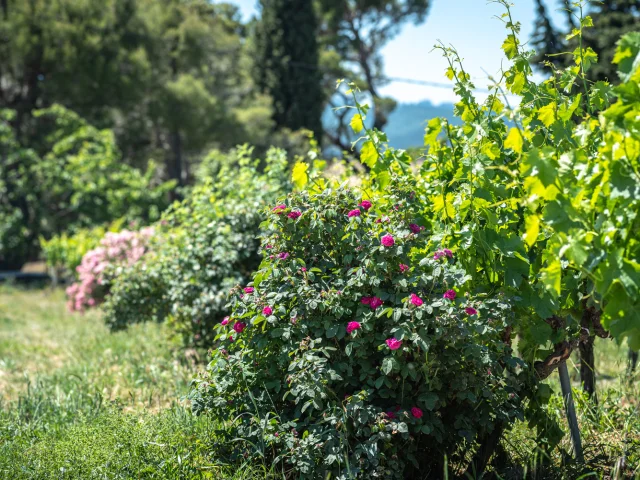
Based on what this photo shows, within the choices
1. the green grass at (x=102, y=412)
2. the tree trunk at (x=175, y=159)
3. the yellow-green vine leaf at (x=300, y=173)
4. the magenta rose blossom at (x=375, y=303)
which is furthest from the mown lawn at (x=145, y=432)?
the tree trunk at (x=175, y=159)

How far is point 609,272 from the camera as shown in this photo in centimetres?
196

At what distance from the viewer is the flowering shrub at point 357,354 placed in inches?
95.1

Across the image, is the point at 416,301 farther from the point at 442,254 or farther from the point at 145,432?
the point at 145,432

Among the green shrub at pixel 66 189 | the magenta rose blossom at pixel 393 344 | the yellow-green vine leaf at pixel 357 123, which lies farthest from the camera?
the green shrub at pixel 66 189

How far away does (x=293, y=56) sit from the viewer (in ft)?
70.8

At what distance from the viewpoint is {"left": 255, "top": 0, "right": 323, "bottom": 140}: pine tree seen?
2145 cm

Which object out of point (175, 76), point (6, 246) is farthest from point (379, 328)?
point (175, 76)

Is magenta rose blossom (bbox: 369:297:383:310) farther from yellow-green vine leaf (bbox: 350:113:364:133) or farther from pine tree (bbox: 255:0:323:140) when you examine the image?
pine tree (bbox: 255:0:323:140)

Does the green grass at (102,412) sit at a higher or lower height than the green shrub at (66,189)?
lower

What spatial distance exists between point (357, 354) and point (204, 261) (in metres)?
2.52

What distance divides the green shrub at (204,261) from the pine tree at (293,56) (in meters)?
16.6

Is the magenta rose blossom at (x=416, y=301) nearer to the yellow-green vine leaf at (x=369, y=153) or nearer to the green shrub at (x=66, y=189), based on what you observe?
the yellow-green vine leaf at (x=369, y=153)

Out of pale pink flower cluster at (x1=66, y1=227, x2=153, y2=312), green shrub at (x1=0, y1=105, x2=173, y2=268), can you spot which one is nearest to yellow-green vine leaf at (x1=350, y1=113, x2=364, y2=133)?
pale pink flower cluster at (x1=66, y1=227, x2=153, y2=312)

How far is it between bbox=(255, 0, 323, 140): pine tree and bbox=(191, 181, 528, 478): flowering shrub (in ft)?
62.1
